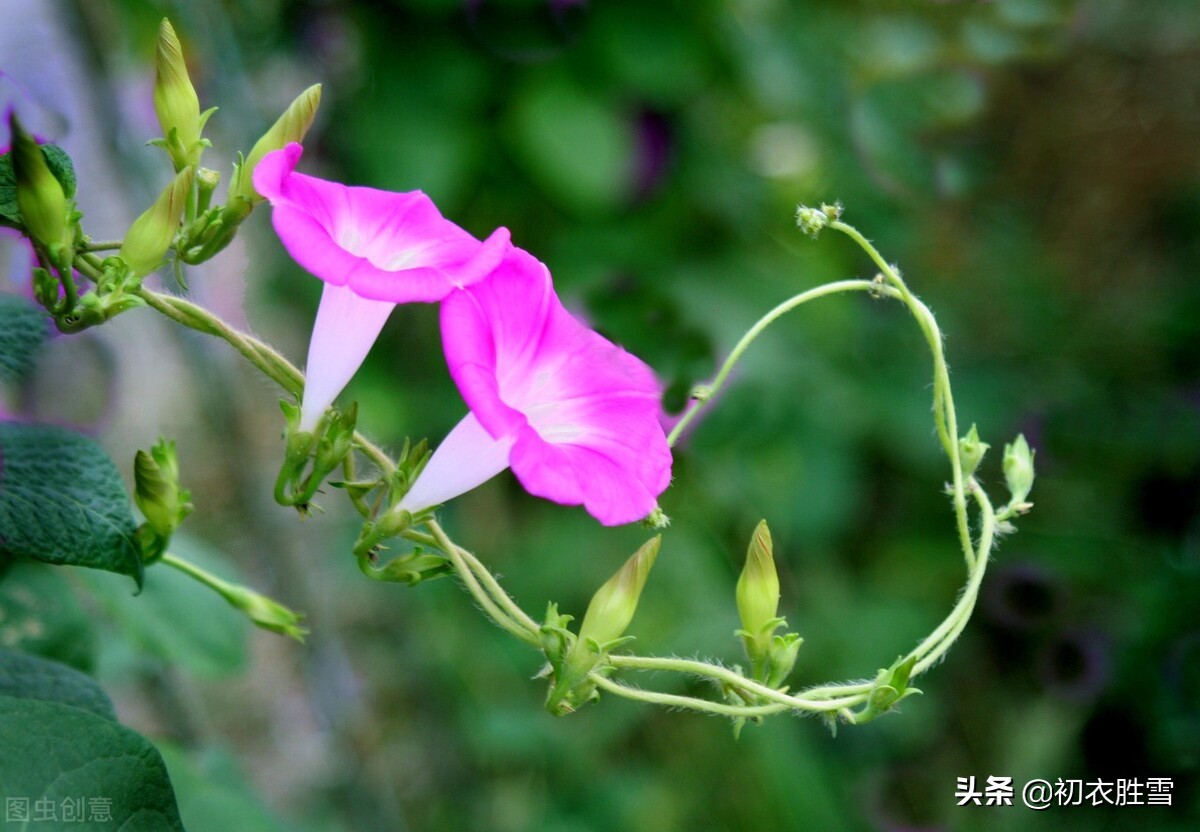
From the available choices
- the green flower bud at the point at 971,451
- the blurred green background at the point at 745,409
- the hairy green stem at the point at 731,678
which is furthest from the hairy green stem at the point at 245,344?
the blurred green background at the point at 745,409

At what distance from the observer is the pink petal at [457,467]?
1.44ft

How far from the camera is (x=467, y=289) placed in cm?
43

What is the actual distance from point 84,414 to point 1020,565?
4.35 feet

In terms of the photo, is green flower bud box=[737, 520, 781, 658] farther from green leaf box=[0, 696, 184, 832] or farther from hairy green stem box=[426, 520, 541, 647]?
green leaf box=[0, 696, 184, 832]

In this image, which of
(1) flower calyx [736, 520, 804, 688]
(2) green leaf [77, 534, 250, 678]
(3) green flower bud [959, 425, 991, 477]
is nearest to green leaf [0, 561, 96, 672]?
(2) green leaf [77, 534, 250, 678]

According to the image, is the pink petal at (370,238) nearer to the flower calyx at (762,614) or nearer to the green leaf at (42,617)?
the flower calyx at (762,614)

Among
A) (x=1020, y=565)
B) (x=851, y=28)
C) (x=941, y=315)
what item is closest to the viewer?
(x=1020, y=565)

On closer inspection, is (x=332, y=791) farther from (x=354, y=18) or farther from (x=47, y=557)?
(x=47, y=557)

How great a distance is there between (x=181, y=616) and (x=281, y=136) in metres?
0.49

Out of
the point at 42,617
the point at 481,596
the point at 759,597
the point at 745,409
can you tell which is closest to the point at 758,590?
the point at 759,597

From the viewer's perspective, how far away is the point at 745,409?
1574 millimetres

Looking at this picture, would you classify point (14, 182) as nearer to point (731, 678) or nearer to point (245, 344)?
point (245, 344)

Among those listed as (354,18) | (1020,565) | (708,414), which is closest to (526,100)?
(354,18)

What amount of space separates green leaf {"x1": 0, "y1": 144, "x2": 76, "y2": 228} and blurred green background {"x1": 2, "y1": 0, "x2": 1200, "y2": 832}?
0.76 m
